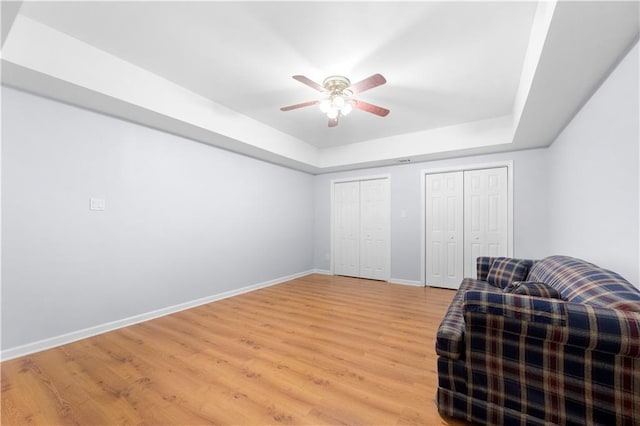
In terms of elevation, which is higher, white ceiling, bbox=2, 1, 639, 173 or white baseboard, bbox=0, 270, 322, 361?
white ceiling, bbox=2, 1, 639, 173

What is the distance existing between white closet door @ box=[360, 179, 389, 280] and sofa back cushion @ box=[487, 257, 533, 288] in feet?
7.38

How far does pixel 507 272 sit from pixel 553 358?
184 centimetres

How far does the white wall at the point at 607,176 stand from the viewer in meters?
1.65

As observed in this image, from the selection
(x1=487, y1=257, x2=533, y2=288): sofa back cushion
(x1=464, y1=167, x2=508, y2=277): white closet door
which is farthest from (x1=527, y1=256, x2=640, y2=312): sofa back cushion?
(x1=464, y1=167, x2=508, y2=277): white closet door

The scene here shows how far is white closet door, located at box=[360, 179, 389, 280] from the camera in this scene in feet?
17.0

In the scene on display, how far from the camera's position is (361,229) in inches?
216

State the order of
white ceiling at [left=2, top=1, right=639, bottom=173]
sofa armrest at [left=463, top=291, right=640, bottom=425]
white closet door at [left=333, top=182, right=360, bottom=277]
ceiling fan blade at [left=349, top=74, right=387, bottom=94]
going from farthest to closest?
white closet door at [left=333, top=182, right=360, bottom=277] < ceiling fan blade at [left=349, top=74, right=387, bottom=94] < white ceiling at [left=2, top=1, right=639, bottom=173] < sofa armrest at [left=463, top=291, right=640, bottom=425]

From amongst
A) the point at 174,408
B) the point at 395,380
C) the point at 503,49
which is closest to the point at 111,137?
the point at 174,408

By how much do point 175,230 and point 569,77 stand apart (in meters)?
4.25

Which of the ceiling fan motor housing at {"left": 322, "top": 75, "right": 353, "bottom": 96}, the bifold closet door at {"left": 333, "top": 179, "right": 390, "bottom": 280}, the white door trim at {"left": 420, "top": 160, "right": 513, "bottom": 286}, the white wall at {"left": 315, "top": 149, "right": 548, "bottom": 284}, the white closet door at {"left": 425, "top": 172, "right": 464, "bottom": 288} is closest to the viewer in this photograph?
the ceiling fan motor housing at {"left": 322, "top": 75, "right": 353, "bottom": 96}

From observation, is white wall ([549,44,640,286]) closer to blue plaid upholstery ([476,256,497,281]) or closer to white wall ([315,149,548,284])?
blue plaid upholstery ([476,256,497,281])

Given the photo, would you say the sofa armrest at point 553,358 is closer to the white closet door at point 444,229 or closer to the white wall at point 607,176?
the white wall at point 607,176

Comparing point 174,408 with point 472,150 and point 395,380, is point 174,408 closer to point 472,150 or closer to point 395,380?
point 395,380

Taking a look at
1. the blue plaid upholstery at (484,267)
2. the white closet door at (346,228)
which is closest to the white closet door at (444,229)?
the blue plaid upholstery at (484,267)
